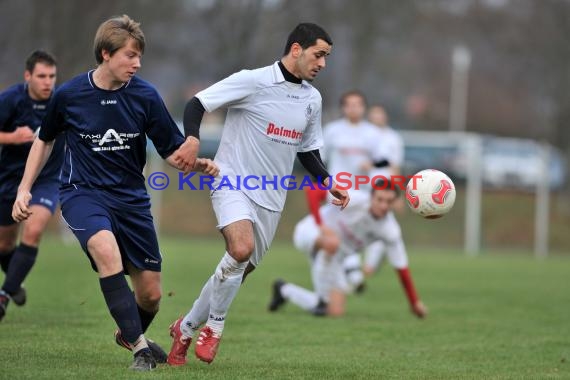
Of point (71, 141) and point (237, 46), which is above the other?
point (237, 46)

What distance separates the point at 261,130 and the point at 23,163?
2.83 meters

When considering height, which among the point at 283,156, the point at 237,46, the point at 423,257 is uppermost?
the point at 237,46

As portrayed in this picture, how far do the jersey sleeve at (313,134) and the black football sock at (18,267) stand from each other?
8.75ft

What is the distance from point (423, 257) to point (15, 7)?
33.2ft

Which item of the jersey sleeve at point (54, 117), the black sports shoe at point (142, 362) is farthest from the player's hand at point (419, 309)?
the jersey sleeve at point (54, 117)

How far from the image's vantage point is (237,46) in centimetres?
2502

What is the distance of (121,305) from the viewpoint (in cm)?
552

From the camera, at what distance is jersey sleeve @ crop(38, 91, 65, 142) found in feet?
19.0

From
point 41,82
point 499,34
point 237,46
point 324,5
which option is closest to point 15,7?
point 237,46

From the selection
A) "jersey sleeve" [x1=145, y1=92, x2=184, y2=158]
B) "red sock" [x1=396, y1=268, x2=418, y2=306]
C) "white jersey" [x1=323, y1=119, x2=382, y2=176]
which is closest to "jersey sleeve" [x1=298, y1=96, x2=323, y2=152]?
"jersey sleeve" [x1=145, y1=92, x2=184, y2=158]

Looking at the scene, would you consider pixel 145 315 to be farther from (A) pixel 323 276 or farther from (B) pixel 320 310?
(A) pixel 323 276

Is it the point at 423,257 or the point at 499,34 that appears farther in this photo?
the point at 499,34

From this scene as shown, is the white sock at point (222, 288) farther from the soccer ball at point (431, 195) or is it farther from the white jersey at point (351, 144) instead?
the white jersey at point (351, 144)

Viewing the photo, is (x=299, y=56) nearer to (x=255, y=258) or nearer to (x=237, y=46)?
(x=255, y=258)
